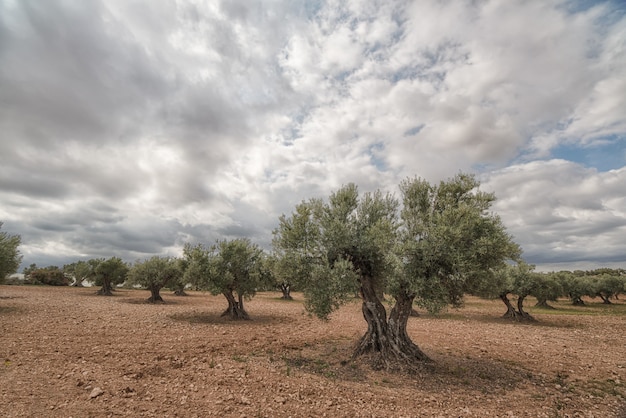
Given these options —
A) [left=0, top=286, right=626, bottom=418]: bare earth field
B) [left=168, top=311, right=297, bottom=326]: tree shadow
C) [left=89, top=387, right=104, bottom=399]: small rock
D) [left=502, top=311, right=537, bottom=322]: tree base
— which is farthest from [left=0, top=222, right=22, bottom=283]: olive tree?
[left=502, top=311, right=537, bottom=322]: tree base

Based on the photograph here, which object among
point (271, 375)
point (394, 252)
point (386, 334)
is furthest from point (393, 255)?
point (271, 375)

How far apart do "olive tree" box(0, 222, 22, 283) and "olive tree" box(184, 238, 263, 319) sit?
16002 mm

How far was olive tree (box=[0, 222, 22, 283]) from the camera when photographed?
29359mm

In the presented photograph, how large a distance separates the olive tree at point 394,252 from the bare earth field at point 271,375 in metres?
1.76

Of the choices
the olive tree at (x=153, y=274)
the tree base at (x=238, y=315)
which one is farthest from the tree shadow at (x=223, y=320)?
the olive tree at (x=153, y=274)

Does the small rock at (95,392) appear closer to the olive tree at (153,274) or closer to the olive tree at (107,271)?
the olive tree at (153,274)

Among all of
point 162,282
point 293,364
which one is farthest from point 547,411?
point 162,282

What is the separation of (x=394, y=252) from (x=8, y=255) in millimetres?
36191

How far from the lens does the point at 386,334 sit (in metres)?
17.2

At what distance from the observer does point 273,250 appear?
733 inches

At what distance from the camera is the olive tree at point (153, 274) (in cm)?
4875

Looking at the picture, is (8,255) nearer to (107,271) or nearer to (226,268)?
(226,268)

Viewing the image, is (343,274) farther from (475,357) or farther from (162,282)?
(162,282)

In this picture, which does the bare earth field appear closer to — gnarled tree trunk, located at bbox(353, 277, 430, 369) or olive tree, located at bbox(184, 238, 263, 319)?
gnarled tree trunk, located at bbox(353, 277, 430, 369)
